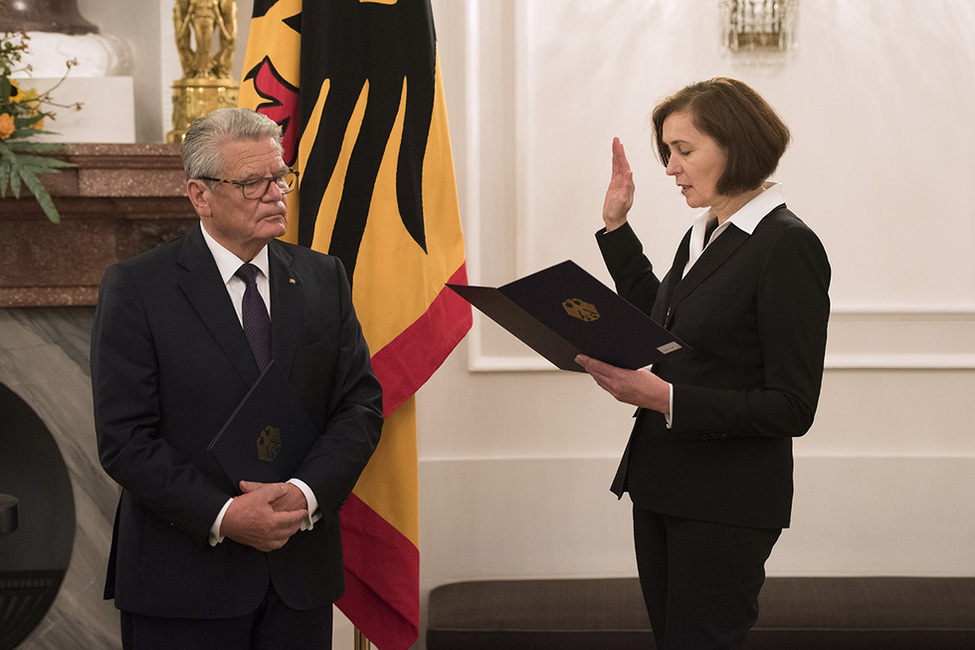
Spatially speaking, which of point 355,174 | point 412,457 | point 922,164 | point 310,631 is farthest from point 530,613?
point 922,164

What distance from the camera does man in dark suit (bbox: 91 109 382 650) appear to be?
1616mm

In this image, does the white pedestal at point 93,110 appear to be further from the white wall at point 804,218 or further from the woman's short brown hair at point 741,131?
the woman's short brown hair at point 741,131

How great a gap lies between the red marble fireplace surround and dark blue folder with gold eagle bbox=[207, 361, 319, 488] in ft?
3.68

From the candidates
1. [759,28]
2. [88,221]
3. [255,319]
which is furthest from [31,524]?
[759,28]

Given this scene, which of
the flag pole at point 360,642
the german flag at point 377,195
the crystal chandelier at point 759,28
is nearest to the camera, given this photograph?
the german flag at point 377,195

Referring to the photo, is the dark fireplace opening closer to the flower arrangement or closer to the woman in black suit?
the flower arrangement

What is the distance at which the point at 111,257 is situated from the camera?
2.72m

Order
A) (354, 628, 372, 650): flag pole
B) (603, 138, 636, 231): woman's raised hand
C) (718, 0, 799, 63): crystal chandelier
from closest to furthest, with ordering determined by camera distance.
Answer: (603, 138, 636, 231): woman's raised hand → (354, 628, 372, 650): flag pole → (718, 0, 799, 63): crystal chandelier

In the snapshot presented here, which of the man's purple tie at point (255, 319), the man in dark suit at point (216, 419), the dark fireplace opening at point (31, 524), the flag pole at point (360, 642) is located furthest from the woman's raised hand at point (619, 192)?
the dark fireplace opening at point (31, 524)

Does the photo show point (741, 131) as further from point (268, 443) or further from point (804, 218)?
point (804, 218)

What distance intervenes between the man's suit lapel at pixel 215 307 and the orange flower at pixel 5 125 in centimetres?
99

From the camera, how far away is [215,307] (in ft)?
5.54

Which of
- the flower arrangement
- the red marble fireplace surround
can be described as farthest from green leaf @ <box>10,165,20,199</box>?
the red marble fireplace surround

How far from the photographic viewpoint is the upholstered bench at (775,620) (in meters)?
2.82
